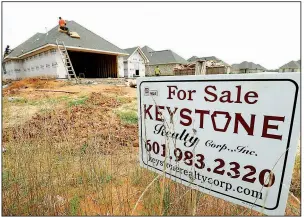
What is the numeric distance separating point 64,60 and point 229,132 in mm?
18036

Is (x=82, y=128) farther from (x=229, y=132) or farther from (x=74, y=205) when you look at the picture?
(x=229, y=132)

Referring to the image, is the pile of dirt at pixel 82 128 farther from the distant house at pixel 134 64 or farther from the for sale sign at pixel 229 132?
the distant house at pixel 134 64

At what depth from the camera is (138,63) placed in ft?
94.2

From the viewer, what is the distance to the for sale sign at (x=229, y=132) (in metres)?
1.10

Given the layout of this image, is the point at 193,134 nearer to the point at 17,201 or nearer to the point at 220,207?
the point at 220,207

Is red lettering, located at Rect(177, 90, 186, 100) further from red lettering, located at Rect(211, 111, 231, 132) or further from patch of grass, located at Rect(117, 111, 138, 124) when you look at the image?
patch of grass, located at Rect(117, 111, 138, 124)

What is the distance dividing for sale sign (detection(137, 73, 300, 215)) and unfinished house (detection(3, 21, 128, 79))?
685 inches

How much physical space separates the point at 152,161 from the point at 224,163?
2.04 feet

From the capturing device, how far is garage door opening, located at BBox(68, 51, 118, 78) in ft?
76.7

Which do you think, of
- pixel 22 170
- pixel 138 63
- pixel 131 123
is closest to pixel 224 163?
pixel 22 170

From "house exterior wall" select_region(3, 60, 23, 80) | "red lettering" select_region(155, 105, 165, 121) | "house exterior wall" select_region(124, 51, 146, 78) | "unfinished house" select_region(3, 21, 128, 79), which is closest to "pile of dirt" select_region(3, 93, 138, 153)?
"red lettering" select_region(155, 105, 165, 121)

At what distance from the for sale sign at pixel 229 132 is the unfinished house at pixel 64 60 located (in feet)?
57.1

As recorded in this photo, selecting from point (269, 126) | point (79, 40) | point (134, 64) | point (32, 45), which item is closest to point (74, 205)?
point (269, 126)

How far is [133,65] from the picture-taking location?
91.7ft
